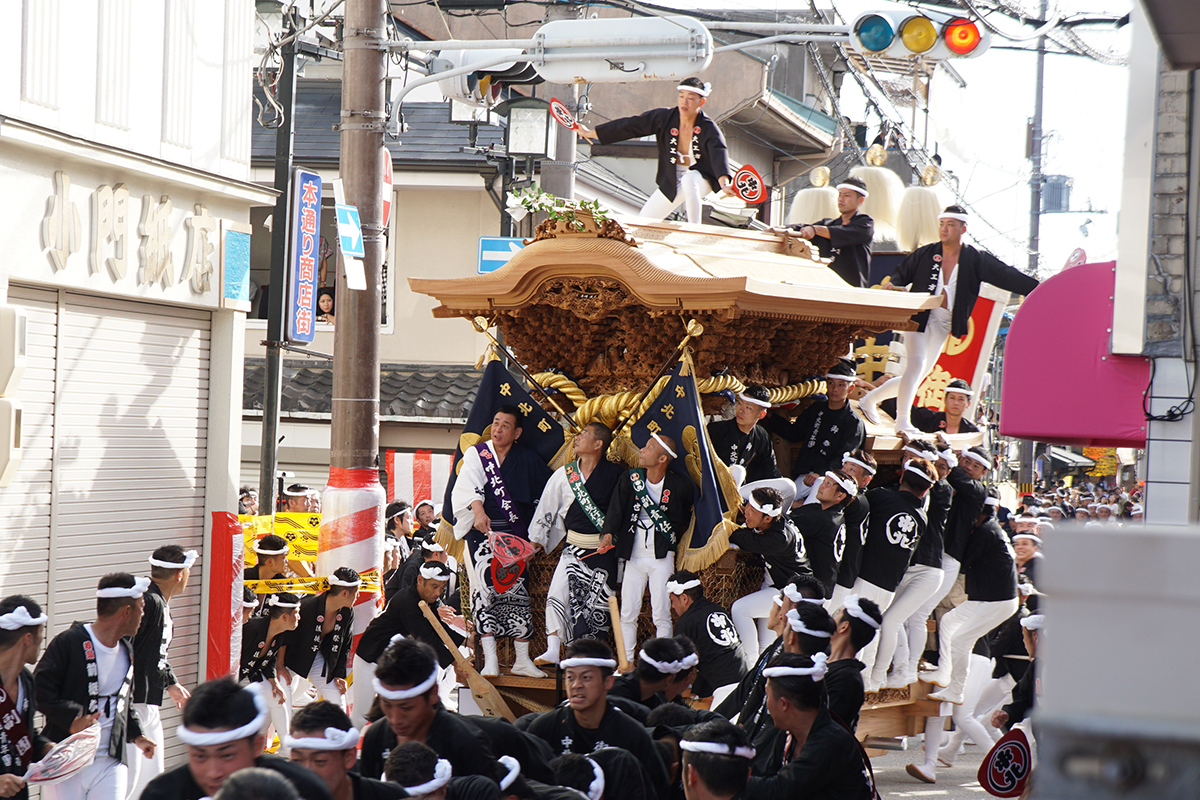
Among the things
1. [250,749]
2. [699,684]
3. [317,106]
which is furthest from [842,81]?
[250,749]

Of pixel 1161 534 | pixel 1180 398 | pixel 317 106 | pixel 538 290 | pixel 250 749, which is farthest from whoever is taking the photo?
pixel 317 106

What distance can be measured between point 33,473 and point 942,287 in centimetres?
701

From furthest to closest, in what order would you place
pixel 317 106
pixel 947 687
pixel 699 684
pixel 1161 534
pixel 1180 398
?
pixel 317 106 → pixel 947 687 → pixel 699 684 → pixel 1180 398 → pixel 1161 534

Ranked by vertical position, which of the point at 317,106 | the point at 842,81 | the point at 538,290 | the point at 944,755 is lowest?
the point at 944,755

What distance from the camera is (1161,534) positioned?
4.99 feet

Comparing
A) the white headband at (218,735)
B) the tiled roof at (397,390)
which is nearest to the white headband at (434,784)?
the white headband at (218,735)

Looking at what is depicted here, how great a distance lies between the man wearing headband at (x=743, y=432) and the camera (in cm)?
848

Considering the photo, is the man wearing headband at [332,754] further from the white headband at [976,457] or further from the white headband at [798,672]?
the white headband at [976,457]

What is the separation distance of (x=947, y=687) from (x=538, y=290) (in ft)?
14.1

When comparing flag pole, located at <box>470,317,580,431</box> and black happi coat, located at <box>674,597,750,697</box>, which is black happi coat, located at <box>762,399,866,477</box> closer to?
flag pole, located at <box>470,317,580,431</box>

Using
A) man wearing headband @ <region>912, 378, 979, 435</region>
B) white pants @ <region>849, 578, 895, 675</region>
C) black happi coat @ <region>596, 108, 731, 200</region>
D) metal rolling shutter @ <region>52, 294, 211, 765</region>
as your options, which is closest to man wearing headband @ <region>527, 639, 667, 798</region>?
white pants @ <region>849, 578, 895, 675</region>

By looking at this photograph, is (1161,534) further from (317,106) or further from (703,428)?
(317,106)

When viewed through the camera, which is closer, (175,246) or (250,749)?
(250,749)

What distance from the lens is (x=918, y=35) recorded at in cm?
907
